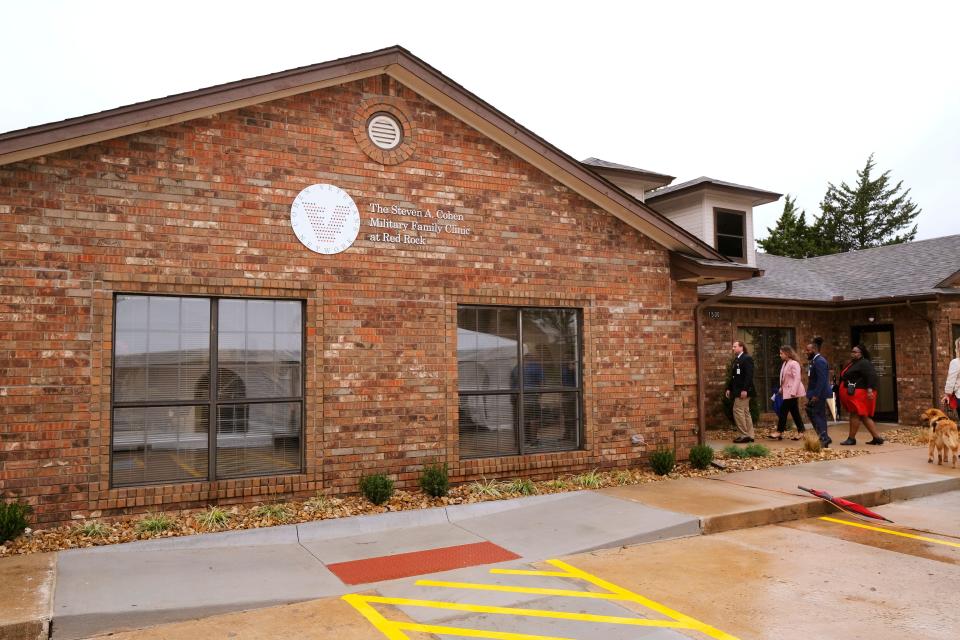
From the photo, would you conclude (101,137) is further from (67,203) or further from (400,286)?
(400,286)

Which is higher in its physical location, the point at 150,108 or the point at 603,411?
the point at 150,108

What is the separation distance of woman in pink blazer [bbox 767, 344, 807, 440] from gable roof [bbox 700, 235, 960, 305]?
1777mm

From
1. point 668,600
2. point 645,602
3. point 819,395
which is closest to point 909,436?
A: point 819,395

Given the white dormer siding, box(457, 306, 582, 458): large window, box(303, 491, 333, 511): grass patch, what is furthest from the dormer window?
box(303, 491, 333, 511): grass patch

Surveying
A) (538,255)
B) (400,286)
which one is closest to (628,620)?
(400,286)

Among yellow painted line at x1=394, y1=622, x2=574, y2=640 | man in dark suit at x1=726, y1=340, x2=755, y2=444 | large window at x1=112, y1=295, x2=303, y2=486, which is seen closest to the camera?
yellow painted line at x1=394, y1=622, x2=574, y2=640

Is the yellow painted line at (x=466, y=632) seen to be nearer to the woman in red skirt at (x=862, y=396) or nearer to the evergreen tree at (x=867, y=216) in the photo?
the woman in red skirt at (x=862, y=396)

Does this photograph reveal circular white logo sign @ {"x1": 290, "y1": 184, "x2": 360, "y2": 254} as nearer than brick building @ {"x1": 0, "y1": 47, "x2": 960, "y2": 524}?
No

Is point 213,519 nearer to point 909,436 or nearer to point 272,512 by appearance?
point 272,512

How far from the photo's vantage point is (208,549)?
6438mm

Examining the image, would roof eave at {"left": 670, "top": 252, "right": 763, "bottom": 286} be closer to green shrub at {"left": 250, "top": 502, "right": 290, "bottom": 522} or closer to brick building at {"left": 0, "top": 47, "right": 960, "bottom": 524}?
brick building at {"left": 0, "top": 47, "right": 960, "bottom": 524}

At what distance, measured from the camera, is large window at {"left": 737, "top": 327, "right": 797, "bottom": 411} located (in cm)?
1532

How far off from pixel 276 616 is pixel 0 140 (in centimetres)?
494

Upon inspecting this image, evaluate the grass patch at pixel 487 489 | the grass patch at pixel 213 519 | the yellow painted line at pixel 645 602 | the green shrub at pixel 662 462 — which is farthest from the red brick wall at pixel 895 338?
the grass patch at pixel 213 519
